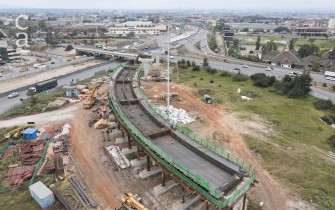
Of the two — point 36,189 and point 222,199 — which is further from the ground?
point 222,199

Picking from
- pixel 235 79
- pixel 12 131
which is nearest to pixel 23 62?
pixel 12 131

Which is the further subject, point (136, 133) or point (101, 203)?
point (136, 133)

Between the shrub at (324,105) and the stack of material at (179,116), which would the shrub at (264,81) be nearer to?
the shrub at (324,105)

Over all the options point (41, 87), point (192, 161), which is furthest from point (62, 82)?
point (192, 161)

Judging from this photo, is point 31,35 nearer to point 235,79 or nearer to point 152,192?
point 235,79

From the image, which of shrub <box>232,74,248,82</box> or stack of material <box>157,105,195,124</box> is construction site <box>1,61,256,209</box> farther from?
shrub <box>232,74,248,82</box>

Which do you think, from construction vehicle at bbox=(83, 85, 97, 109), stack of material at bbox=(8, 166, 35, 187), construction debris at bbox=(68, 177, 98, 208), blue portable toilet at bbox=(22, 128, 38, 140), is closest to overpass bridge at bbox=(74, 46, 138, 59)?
construction vehicle at bbox=(83, 85, 97, 109)
